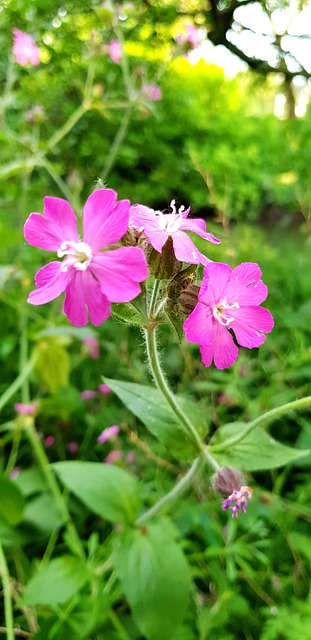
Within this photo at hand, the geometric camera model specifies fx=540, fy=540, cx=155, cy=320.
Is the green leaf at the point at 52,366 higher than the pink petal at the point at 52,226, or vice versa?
the pink petal at the point at 52,226

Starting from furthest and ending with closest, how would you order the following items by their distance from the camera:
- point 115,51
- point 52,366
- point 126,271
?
point 115,51
point 52,366
point 126,271

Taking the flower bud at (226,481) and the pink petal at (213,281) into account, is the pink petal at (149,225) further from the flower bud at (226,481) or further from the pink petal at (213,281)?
the flower bud at (226,481)

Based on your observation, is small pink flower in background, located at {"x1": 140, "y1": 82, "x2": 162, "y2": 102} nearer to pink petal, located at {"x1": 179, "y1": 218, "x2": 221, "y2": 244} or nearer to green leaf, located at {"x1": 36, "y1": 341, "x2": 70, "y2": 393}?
green leaf, located at {"x1": 36, "y1": 341, "x2": 70, "y2": 393}

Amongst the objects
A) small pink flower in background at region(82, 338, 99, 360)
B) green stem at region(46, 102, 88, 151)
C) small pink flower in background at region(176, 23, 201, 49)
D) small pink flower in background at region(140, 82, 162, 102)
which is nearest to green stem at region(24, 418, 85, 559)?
small pink flower in background at region(82, 338, 99, 360)

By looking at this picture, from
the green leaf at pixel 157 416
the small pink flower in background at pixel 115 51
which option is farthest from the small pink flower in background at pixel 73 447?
the small pink flower in background at pixel 115 51

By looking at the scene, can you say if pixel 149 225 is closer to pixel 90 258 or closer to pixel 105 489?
pixel 90 258

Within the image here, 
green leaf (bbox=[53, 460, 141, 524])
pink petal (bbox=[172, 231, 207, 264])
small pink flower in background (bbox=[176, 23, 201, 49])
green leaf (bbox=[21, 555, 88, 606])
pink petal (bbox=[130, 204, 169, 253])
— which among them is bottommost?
green leaf (bbox=[21, 555, 88, 606])

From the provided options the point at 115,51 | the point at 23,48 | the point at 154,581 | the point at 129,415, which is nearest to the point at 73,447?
the point at 129,415
